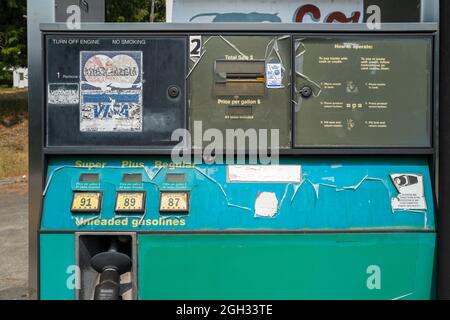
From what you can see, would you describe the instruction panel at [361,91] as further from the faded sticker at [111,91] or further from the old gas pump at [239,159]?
the faded sticker at [111,91]

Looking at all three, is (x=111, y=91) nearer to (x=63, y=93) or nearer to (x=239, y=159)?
(x=63, y=93)

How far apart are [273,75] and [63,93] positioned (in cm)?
110

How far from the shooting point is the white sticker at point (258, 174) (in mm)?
2760

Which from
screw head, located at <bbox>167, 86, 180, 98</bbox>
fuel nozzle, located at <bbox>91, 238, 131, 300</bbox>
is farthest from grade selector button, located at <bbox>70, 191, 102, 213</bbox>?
screw head, located at <bbox>167, 86, 180, 98</bbox>

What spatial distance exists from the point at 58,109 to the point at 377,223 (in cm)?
178

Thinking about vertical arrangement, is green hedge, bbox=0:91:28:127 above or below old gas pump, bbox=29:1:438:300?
above

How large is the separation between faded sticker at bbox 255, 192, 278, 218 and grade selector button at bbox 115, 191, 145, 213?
0.60m

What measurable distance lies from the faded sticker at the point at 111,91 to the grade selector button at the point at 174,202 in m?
0.38

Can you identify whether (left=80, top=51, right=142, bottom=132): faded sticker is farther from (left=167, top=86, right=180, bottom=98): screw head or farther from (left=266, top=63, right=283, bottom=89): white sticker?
(left=266, top=63, right=283, bottom=89): white sticker

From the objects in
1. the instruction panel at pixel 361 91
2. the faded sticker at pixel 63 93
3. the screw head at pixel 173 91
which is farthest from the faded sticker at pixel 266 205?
the faded sticker at pixel 63 93

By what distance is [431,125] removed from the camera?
2.79 meters

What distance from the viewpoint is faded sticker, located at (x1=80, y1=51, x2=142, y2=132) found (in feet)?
8.98
